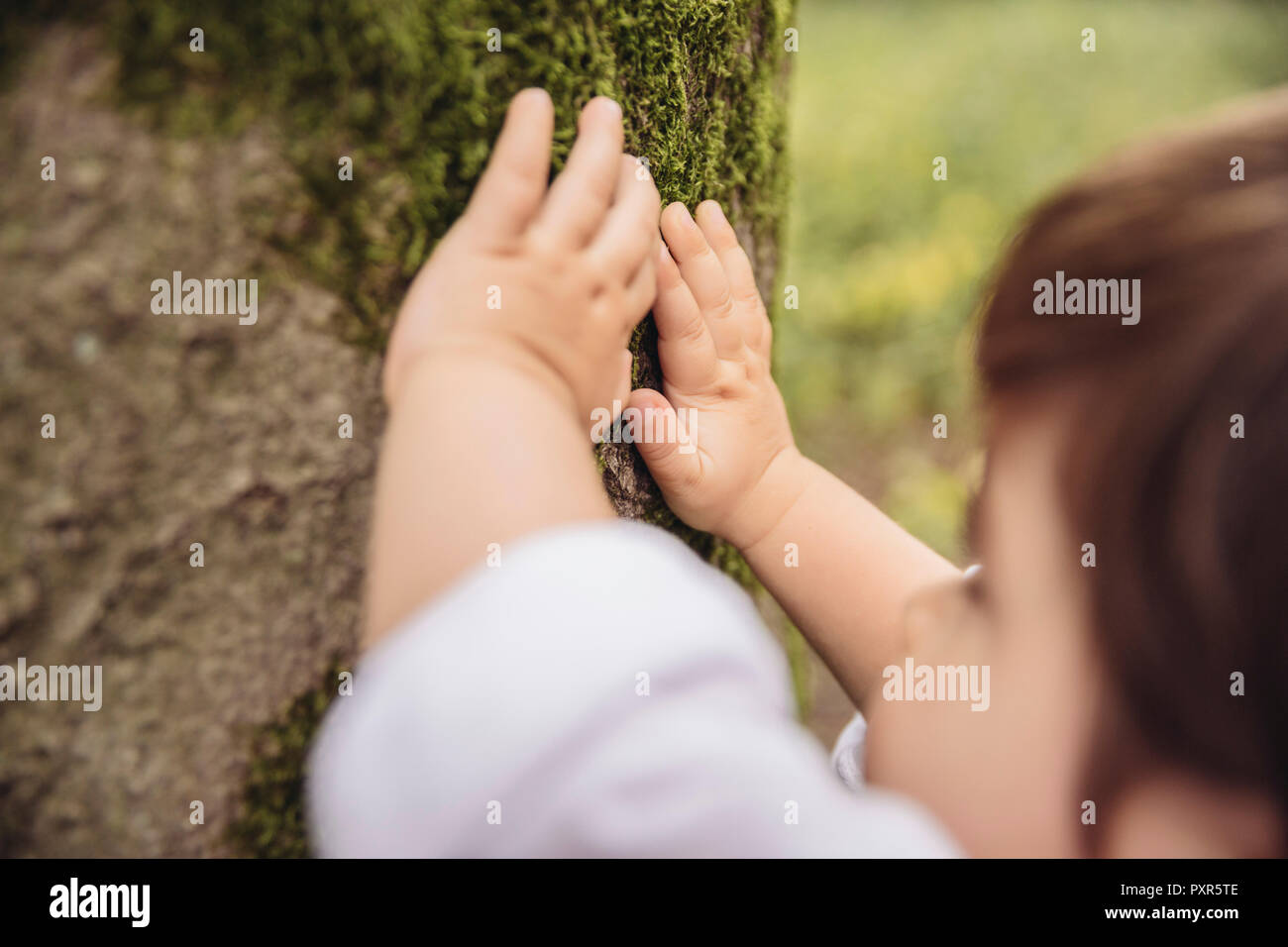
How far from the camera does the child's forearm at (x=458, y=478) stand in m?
0.67

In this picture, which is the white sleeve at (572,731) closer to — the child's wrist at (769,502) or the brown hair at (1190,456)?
the brown hair at (1190,456)

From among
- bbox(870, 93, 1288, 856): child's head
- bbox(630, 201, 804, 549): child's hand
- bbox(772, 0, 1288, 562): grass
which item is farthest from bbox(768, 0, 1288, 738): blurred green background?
bbox(630, 201, 804, 549): child's hand

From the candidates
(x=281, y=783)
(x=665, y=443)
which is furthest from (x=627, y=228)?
(x=281, y=783)

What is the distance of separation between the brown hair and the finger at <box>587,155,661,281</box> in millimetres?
389

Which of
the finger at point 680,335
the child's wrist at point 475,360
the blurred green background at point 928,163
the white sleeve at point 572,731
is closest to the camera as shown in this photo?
the white sleeve at point 572,731

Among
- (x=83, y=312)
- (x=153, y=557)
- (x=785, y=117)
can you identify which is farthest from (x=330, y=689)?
(x=785, y=117)

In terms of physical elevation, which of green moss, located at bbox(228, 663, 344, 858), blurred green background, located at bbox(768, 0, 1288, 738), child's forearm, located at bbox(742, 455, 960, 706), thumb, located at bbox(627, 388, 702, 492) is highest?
blurred green background, located at bbox(768, 0, 1288, 738)

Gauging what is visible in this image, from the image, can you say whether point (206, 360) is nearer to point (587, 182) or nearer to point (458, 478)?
point (458, 478)

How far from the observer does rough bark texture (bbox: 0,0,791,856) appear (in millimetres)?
605

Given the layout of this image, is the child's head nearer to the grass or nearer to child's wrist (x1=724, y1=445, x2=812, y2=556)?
the grass

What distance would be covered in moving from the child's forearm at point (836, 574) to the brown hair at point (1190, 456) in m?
0.51

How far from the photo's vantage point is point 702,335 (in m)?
1.06

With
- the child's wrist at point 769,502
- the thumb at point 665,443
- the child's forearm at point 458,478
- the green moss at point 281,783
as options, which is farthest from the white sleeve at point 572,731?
the child's wrist at point 769,502

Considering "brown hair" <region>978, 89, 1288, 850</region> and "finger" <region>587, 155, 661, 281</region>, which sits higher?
"finger" <region>587, 155, 661, 281</region>
